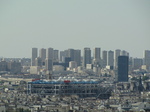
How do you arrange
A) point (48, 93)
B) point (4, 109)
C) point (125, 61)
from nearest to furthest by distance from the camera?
1. point (4, 109)
2. point (48, 93)
3. point (125, 61)

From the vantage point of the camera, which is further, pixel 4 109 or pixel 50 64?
pixel 50 64

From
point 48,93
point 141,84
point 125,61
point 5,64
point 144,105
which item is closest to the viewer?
point 144,105

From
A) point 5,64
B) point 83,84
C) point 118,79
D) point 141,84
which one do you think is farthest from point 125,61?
point 83,84

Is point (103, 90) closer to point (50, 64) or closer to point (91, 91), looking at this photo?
point (91, 91)

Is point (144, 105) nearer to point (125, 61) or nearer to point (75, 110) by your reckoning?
point (75, 110)

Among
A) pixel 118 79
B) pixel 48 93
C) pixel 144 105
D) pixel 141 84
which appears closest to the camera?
pixel 144 105

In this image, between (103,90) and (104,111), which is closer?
(104,111)

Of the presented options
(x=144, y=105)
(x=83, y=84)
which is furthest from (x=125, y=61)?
(x=144, y=105)

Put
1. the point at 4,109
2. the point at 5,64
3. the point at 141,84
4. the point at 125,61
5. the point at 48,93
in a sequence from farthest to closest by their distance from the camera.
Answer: the point at 5,64 < the point at 125,61 < the point at 141,84 < the point at 48,93 < the point at 4,109
